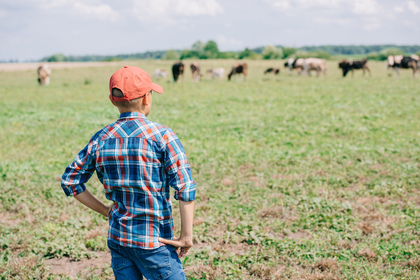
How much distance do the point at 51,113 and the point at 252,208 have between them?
1085 cm

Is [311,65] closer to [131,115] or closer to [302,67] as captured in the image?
[302,67]

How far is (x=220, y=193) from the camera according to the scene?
6.07 meters

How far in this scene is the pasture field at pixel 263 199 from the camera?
13.1 feet

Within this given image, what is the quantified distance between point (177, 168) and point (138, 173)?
227mm

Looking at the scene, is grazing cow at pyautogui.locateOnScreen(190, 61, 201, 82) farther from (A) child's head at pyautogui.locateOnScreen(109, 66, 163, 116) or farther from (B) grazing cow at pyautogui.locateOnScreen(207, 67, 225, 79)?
(A) child's head at pyautogui.locateOnScreen(109, 66, 163, 116)

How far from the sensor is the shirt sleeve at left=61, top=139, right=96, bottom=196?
2193 millimetres

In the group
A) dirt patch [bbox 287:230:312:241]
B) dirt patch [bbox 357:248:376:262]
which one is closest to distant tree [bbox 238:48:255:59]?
dirt patch [bbox 287:230:312:241]

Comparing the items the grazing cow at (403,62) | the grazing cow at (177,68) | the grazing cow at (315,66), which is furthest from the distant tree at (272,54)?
the grazing cow at (177,68)

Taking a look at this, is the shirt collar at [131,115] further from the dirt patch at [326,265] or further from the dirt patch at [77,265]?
the dirt patch at [326,265]

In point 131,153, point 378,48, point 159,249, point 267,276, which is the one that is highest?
point 378,48

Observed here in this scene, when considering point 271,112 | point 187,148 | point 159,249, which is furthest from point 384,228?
point 271,112

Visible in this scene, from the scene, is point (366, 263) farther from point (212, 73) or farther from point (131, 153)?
point (212, 73)

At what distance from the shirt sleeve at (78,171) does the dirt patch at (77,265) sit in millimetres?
1998

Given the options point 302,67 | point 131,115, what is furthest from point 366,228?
point 302,67
